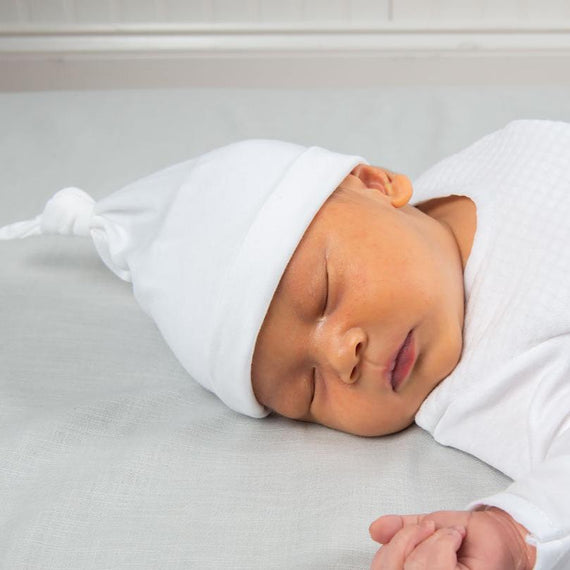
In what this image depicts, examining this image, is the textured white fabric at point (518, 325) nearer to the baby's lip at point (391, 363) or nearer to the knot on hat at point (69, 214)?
the baby's lip at point (391, 363)

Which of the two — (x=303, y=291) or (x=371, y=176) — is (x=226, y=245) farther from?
(x=371, y=176)

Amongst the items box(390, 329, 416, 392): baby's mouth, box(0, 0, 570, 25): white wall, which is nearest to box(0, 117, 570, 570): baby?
box(390, 329, 416, 392): baby's mouth

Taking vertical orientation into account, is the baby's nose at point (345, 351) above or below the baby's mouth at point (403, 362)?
above

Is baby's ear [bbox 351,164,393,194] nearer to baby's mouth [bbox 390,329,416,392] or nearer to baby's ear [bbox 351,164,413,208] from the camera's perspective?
baby's ear [bbox 351,164,413,208]

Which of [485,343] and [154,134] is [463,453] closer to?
[485,343]

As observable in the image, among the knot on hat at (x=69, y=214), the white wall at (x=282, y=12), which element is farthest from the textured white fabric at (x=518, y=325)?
the white wall at (x=282, y=12)

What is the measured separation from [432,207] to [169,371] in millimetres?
372

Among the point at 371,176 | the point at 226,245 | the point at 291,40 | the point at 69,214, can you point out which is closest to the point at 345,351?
the point at 226,245

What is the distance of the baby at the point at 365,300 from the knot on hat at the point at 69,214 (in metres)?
0.17

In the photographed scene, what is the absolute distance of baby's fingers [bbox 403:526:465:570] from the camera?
0.72m

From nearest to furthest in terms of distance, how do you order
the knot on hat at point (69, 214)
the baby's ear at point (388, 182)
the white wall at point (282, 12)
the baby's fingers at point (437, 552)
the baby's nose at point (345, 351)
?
the baby's fingers at point (437, 552) < the baby's nose at point (345, 351) < the baby's ear at point (388, 182) < the knot on hat at point (69, 214) < the white wall at point (282, 12)

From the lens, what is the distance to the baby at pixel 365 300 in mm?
951

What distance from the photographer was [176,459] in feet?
3.15

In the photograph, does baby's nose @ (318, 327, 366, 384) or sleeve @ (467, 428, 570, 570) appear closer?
sleeve @ (467, 428, 570, 570)
